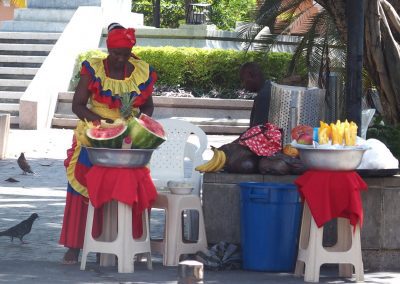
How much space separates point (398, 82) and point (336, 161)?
2950 millimetres

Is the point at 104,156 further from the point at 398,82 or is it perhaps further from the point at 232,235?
the point at 398,82

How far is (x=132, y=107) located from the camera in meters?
8.34

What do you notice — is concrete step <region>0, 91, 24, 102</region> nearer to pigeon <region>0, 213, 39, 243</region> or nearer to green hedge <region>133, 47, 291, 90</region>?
green hedge <region>133, 47, 291, 90</region>

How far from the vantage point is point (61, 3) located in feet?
87.2

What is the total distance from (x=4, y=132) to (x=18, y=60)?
720 cm

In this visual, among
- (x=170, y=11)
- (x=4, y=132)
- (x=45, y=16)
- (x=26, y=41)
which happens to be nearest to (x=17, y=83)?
(x=26, y=41)

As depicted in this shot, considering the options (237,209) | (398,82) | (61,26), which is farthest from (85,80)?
(61,26)

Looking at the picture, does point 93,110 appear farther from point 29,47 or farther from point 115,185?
point 29,47

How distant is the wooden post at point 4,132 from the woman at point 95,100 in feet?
25.7

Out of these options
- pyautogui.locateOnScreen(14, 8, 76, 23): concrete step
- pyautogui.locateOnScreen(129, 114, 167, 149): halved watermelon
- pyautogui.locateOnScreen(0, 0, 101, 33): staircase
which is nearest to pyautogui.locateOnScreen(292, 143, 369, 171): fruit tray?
pyautogui.locateOnScreen(129, 114, 167, 149): halved watermelon

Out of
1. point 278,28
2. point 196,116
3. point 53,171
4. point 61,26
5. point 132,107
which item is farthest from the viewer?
point 61,26

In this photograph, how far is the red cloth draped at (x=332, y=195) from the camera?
780 centimetres

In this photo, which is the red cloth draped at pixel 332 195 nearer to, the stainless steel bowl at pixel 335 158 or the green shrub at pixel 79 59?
the stainless steel bowl at pixel 335 158

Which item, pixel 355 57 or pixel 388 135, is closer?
pixel 355 57
